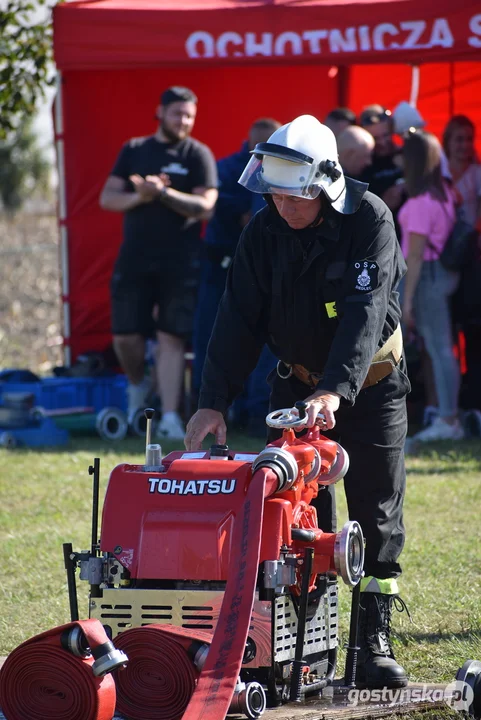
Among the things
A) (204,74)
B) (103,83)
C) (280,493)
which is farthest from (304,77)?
(280,493)

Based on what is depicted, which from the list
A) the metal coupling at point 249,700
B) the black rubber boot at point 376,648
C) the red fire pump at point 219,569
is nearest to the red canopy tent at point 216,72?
the black rubber boot at point 376,648

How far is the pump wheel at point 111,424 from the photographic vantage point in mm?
9859

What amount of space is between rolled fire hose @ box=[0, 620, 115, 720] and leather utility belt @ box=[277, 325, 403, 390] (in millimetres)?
1323

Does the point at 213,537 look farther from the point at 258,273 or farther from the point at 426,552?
the point at 426,552

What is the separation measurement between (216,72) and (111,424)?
13.3ft

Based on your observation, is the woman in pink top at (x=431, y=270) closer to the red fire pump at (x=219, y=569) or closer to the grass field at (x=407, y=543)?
the grass field at (x=407, y=543)

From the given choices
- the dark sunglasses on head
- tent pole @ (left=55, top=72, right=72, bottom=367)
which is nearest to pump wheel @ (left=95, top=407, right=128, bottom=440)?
tent pole @ (left=55, top=72, right=72, bottom=367)

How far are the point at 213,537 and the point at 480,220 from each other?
23.2ft

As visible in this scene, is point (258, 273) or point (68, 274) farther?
point (68, 274)

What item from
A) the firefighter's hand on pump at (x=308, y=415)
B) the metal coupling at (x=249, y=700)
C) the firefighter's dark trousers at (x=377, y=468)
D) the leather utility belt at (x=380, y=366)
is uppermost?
the leather utility belt at (x=380, y=366)

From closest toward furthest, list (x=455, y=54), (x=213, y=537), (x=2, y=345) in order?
(x=213, y=537)
(x=455, y=54)
(x=2, y=345)

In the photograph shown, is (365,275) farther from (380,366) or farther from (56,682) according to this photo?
(56,682)

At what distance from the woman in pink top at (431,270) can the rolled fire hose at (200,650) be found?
5.81 meters

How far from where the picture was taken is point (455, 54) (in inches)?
381
